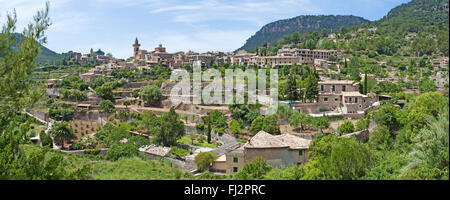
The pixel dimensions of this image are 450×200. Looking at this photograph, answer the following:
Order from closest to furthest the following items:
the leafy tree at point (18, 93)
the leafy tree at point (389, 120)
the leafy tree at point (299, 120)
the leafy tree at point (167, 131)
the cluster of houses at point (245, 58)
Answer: the leafy tree at point (18, 93), the leafy tree at point (389, 120), the leafy tree at point (167, 131), the leafy tree at point (299, 120), the cluster of houses at point (245, 58)

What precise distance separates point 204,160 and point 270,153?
3387 millimetres

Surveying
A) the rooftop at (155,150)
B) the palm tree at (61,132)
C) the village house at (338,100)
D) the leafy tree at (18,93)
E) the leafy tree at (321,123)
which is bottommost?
the rooftop at (155,150)

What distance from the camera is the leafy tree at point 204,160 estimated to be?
16547mm

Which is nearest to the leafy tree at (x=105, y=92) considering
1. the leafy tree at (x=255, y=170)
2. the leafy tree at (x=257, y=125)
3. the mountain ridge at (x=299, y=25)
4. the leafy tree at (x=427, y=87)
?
the leafy tree at (x=257, y=125)

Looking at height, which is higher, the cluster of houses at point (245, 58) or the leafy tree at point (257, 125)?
the cluster of houses at point (245, 58)

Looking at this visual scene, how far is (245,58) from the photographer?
54.6 m

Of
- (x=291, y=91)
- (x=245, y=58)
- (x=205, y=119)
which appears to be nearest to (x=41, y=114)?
(x=205, y=119)

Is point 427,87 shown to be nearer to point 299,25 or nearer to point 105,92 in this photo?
point 105,92

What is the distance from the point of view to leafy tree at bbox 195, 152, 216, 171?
54.3 ft

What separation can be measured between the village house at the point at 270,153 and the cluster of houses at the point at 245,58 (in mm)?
32029

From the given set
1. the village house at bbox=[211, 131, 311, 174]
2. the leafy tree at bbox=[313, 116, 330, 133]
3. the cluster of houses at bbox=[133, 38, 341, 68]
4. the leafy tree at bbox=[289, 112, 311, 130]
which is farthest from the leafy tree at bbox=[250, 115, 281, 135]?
the cluster of houses at bbox=[133, 38, 341, 68]

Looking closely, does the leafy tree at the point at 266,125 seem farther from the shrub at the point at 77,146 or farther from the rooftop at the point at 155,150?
the shrub at the point at 77,146
